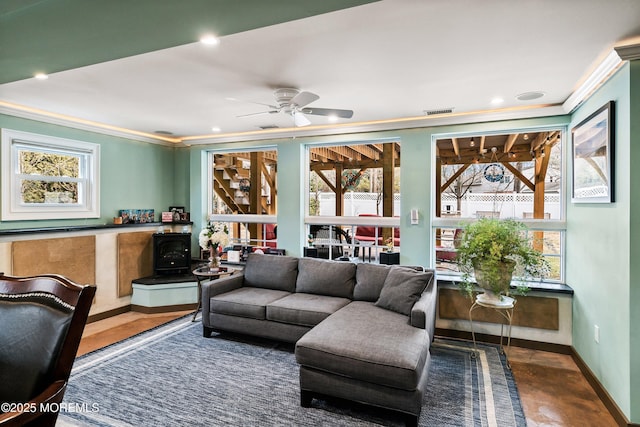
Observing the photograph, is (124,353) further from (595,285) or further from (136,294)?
(595,285)

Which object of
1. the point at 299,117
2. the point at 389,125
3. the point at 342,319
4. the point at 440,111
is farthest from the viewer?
the point at 389,125

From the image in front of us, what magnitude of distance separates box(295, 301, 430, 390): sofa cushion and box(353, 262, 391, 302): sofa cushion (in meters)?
0.70

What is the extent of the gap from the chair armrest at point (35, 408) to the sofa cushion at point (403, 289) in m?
2.58

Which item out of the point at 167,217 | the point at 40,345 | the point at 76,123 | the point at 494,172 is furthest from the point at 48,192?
the point at 494,172

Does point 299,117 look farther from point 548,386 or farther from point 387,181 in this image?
point 548,386

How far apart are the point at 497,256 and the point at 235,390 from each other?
2446mm

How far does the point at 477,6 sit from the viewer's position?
179cm

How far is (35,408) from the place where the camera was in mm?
1191

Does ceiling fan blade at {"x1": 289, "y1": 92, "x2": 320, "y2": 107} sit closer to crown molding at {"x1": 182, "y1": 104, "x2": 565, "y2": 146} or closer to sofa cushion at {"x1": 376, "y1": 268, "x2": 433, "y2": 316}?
crown molding at {"x1": 182, "y1": 104, "x2": 565, "y2": 146}

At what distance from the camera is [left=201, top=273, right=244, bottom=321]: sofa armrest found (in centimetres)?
390

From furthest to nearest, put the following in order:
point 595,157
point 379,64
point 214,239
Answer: point 214,239, point 595,157, point 379,64

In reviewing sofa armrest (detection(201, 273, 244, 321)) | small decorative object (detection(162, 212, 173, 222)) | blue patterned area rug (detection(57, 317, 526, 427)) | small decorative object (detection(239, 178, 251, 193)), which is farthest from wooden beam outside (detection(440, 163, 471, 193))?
small decorative object (detection(162, 212, 173, 222))

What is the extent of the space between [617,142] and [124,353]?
4.45 metres

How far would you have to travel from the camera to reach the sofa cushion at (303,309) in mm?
3376
